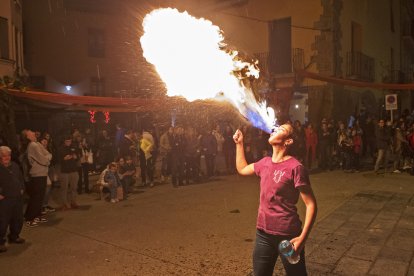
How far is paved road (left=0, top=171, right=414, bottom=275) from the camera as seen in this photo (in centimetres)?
545

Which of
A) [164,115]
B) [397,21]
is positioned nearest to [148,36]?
[164,115]

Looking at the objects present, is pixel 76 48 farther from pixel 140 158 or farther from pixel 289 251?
pixel 289 251

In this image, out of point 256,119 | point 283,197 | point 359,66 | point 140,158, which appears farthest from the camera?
point 359,66

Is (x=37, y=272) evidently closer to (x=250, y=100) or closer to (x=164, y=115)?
(x=250, y=100)

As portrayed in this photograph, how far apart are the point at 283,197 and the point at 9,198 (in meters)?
4.82

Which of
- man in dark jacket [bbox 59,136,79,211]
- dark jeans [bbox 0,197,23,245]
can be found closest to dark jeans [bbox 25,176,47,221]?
man in dark jacket [bbox 59,136,79,211]

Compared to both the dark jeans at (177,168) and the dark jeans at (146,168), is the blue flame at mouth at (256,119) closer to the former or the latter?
the dark jeans at (177,168)

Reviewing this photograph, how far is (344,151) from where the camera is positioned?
14.1 m

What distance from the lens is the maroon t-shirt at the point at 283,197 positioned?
3.55 m

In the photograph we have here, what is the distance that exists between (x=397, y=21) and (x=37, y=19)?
2532cm

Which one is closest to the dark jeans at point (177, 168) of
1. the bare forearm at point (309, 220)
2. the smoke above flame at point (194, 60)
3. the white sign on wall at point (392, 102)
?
the smoke above flame at point (194, 60)

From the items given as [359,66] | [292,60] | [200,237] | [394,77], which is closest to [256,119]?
[200,237]

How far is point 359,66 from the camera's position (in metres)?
21.0

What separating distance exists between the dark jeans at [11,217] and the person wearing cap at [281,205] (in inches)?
178
